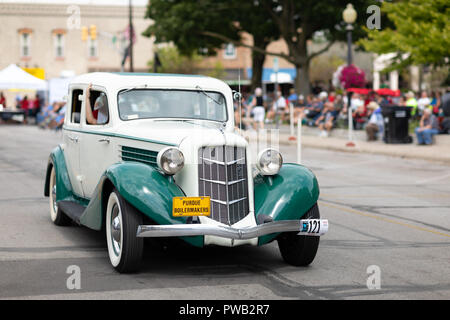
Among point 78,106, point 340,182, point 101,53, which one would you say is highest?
point 101,53

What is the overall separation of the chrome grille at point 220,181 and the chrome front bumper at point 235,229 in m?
0.26

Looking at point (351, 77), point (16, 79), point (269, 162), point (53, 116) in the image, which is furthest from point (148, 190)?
point (53, 116)

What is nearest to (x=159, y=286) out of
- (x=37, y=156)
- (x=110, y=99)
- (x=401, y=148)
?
(x=110, y=99)

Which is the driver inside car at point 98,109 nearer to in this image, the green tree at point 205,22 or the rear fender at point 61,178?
the rear fender at point 61,178

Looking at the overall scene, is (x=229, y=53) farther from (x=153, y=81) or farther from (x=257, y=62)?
(x=153, y=81)

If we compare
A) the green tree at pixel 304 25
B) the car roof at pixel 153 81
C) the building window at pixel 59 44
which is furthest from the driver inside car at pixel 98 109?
the building window at pixel 59 44

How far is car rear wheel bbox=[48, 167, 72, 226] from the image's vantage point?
368 inches

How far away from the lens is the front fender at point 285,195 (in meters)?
6.88

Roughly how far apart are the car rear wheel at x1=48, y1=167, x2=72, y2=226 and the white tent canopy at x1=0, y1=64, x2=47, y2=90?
2142 centimetres

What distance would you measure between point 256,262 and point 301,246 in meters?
0.53

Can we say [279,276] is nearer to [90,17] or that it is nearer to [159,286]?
[159,286]

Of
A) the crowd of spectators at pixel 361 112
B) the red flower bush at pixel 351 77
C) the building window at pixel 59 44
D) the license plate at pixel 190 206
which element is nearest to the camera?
the license plate at pixel 190 206

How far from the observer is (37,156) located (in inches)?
806
